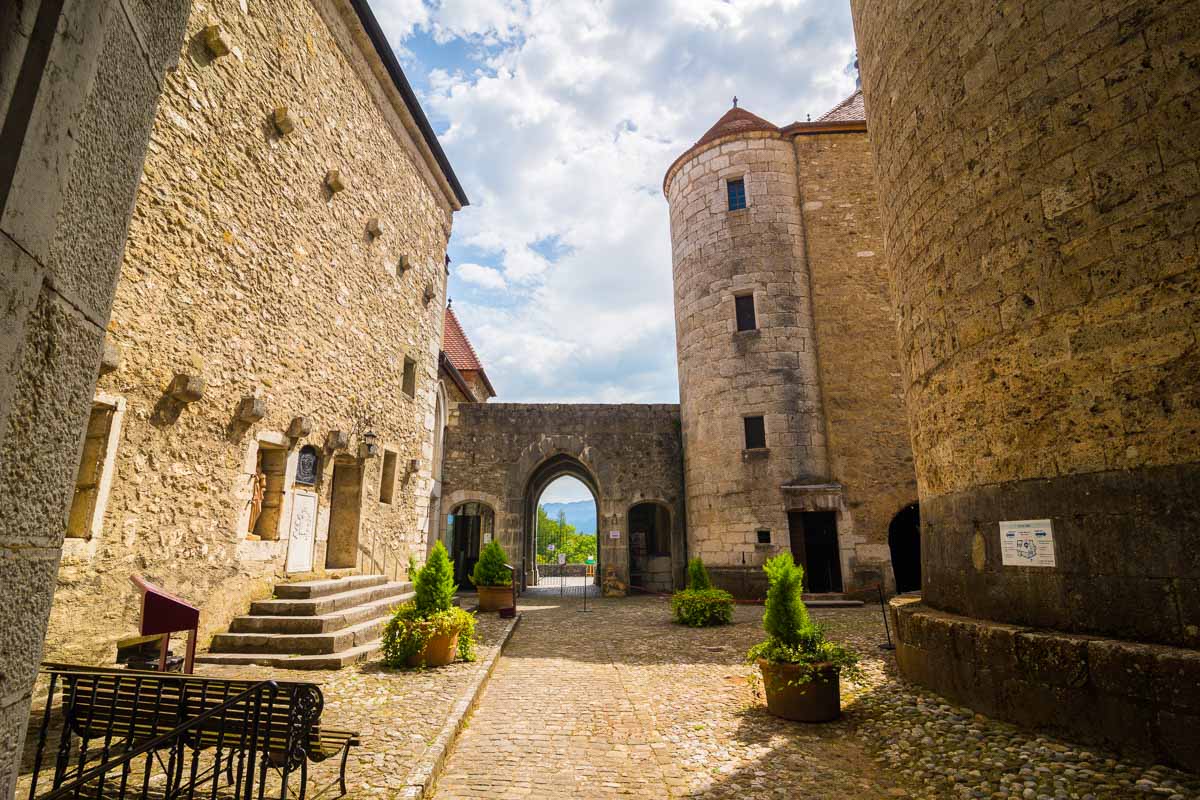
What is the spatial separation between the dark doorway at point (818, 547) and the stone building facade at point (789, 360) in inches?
1.3

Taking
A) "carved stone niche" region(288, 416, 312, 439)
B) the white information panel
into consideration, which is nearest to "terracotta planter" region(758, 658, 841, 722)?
the white information panel

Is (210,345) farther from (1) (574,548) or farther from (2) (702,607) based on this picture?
(1) (574,548)

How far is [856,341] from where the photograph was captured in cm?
1481

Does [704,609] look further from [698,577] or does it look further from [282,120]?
[282,120]

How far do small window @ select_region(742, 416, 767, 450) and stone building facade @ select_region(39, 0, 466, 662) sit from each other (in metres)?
8.07

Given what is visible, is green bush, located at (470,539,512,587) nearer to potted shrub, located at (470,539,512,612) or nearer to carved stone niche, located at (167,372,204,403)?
potted shrub, located at (470,539,512,612)

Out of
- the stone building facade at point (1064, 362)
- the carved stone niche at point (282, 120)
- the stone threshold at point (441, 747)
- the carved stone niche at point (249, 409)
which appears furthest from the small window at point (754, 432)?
the carved stone niche at point (282, 120)

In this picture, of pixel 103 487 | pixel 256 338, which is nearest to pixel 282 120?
pixel 256 338

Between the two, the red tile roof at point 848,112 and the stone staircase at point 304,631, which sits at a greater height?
the red tile roof at point 848,112

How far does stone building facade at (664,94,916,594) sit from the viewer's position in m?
14.0

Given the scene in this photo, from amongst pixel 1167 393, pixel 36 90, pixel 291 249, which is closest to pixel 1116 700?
pixel 1167 393

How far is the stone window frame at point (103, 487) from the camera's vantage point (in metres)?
4.92

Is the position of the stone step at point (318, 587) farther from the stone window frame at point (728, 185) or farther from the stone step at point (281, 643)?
the stone window frame at point (728, 185)

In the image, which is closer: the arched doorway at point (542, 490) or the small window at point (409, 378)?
the small window at point (409, 378)
